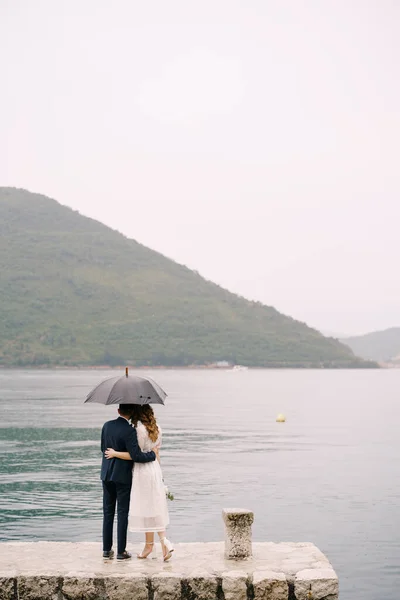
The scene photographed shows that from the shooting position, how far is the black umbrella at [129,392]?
14633 mm

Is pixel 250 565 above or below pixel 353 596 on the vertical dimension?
above

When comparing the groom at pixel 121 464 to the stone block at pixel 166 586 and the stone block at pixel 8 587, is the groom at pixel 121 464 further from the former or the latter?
the stone block at pixel 8 587

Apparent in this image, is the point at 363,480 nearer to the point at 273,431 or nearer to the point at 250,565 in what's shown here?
the point at 250,565

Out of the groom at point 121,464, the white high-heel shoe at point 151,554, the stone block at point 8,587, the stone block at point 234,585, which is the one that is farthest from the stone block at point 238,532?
the stone block at point 8,587

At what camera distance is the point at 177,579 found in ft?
47.0

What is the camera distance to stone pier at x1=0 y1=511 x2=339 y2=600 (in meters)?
14.3

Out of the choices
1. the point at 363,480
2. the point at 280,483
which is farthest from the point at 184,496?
the point at 363,480

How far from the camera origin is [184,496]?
3231cm

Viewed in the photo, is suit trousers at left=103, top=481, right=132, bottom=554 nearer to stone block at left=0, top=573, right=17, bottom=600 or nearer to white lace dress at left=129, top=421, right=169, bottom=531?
white lace dress at left=129, top=421, right=169, bottom=531

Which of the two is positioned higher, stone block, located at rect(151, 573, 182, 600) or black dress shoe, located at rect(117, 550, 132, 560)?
black dress shoe, located at rect(117, 550, 132, 560)

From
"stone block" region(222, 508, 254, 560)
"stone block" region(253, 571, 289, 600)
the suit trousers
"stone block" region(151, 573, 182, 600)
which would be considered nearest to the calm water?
"stone block" region(222, 508, 254, 560)

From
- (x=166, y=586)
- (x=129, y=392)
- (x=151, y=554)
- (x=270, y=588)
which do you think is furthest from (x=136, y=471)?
(x=270, y=588)

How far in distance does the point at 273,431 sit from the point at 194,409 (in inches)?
1052

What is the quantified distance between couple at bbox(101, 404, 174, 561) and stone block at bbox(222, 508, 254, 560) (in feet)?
3.20
